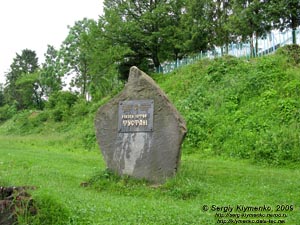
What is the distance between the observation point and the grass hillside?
267 inches

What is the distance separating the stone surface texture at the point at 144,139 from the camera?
32.4 feet

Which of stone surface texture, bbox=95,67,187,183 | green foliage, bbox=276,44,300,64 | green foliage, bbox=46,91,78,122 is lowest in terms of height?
stone surface texture, bbox=95,67,187,183

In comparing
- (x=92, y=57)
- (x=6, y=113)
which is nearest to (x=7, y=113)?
(x=6, y=113)

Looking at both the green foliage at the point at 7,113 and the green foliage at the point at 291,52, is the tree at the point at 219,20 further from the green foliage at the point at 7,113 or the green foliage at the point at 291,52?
the green foliage at the point at 7,113

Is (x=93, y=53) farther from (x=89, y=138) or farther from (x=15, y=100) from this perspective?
(x=15, y=100)

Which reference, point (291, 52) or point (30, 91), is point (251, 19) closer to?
point (291, 52)

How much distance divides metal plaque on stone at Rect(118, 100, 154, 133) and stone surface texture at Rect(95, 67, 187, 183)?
104 millimetres

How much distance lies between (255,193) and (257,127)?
7.59 meters

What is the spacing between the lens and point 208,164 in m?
13.3

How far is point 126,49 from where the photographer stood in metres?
31.7

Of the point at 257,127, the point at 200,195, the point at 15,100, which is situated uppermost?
the point at 15,100

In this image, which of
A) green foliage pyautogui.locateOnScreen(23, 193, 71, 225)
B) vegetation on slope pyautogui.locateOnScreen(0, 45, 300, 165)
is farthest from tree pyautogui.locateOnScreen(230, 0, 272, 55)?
green foliage pyautogui.locateOnScreen(23, 193, 71, 225)

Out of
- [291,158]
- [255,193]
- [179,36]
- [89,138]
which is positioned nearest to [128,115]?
[255,193]

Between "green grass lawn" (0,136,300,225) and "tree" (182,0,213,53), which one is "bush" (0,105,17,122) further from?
"green grass lawn" (0,136,300,225)
